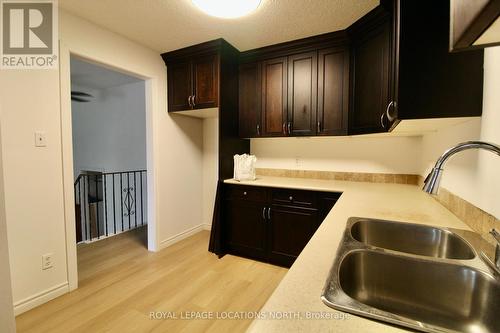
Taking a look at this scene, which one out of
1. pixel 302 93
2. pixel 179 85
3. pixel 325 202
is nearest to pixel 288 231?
pixel 325 202

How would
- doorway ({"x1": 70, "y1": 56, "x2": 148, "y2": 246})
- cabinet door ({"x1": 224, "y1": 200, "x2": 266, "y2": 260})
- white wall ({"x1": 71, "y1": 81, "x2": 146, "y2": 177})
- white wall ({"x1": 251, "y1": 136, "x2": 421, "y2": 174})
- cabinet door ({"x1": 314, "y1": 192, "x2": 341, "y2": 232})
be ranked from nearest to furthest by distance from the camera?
cabinet door ({"x1": 314, "y1": 192, "x2": 341, "y2": 232}), white wall ({"x1": 251, "y1": 136, "x2": 421, "y2": 174}), cabinet door ({"x1": 224, "y1": 200, "x2": 266, "y2": 260}), doorway ({"x1": 70, "y1": 56, "x2": 148, "y2": 246}), white wall ({"x1": 71, "y1": 81, "x2": 146, "y2": 177})

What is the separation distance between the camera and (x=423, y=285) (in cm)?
75

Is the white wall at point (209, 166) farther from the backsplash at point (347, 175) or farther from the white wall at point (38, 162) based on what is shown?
the white wall at point (38, 162)

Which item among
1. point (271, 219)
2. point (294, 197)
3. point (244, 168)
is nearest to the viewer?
point (294, 197)

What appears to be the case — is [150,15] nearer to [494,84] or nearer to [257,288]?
[494,84]

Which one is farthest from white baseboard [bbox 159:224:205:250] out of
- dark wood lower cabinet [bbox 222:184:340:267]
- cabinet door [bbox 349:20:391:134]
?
cabinet door [bbox 349:20:391:134]

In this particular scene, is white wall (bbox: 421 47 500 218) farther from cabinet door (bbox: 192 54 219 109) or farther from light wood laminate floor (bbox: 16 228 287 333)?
cabinet door (bbox: 192 54 219 109)

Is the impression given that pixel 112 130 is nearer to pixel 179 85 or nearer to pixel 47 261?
pixel 179 85

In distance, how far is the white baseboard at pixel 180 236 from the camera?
2.92 meters

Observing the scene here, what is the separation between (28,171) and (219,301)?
1.76 metres

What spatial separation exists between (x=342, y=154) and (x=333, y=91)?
28.9 inches

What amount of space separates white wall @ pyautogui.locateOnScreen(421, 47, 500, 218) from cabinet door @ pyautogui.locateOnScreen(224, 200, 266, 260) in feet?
5.38

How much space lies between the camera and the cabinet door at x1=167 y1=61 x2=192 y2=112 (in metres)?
2.78

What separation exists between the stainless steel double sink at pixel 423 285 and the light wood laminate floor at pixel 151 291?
1170 mm
